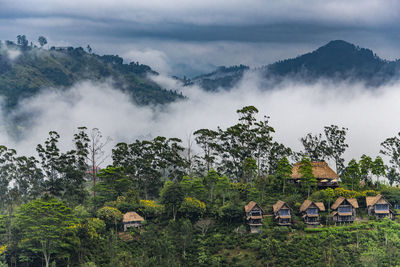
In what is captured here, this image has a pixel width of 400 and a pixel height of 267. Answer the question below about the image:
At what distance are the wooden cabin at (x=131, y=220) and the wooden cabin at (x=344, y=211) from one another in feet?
105

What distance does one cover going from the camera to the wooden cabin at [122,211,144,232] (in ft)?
256

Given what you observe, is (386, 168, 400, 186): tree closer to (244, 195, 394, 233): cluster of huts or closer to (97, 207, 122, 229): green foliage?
(244, 195, 394, 233): cluster of huts

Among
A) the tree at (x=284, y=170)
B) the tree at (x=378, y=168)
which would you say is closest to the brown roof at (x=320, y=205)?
the tree at (x=284, y=170)

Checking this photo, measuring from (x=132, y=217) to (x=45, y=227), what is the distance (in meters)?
16.3

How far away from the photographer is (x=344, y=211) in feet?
248

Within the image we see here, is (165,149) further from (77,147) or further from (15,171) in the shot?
(15,171)

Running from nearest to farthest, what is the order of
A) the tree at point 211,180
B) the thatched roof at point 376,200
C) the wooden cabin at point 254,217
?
the wooden cabin at point 254,217 < the thatched roof at point 376,200 < the tree at point 211,180

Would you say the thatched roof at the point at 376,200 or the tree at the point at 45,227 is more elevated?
the thatched roof at the point at 376,200

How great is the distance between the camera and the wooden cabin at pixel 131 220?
7806 centimetres

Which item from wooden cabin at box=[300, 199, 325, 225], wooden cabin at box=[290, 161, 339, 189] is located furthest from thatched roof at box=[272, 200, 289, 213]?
wooden cabin at box=[290, 161, 339, 189]

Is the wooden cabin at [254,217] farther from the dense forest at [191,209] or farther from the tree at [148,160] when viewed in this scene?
the tree at [148,160]

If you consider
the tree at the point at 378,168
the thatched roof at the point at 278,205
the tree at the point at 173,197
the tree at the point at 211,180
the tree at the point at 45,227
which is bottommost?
the tree at the point at 45,227

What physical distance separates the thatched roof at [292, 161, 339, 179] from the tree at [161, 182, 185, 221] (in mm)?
22783

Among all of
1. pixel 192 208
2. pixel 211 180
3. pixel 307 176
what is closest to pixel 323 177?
pixel 307 176
